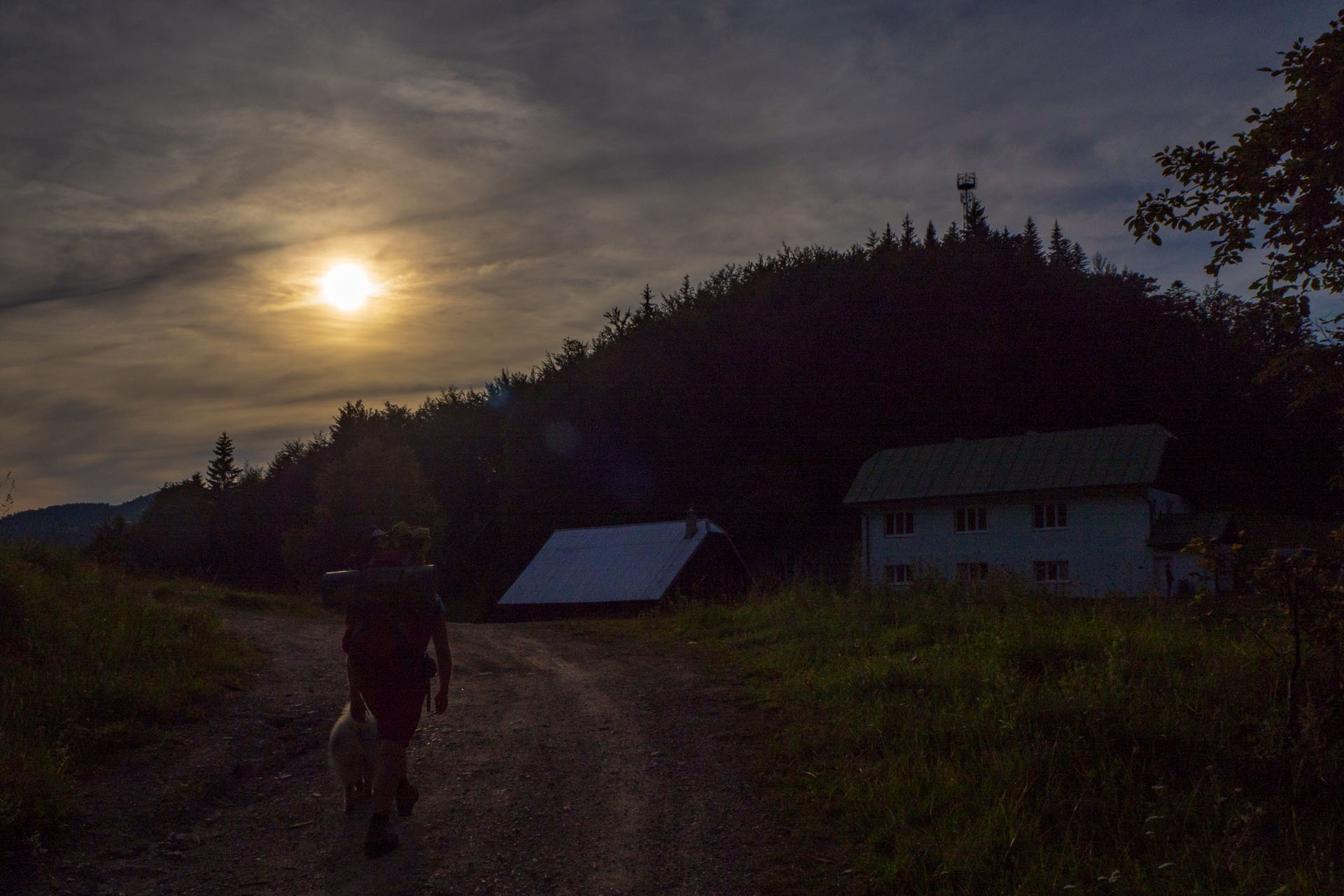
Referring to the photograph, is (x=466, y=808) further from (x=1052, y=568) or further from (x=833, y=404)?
(x=833, y=404)

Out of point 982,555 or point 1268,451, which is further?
point 1268,451

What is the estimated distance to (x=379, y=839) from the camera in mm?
5781

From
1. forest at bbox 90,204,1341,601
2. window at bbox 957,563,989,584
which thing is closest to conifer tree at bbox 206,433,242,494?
forest at bbox 90,204,1341,601

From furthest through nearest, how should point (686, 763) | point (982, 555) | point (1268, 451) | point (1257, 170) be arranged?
point (1268, 451), point (982, 555), point (1257, 170), point (686, 763)

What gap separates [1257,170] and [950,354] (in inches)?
1790

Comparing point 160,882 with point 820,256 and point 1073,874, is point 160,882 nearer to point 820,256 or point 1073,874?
point 1073,874

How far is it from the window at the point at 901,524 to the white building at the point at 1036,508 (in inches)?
1.6

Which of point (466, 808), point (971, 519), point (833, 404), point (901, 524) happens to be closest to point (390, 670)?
point (466, 808)

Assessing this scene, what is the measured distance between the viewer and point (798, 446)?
2056 inches

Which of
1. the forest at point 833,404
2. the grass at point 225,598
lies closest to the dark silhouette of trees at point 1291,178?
the grass at point 225,598

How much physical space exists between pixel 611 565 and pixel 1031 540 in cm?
1703

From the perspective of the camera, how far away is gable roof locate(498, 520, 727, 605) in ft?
109

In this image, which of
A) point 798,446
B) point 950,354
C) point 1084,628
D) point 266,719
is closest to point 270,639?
point 266,719

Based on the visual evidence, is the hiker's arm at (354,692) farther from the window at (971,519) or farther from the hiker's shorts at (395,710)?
the window at (971,519)
